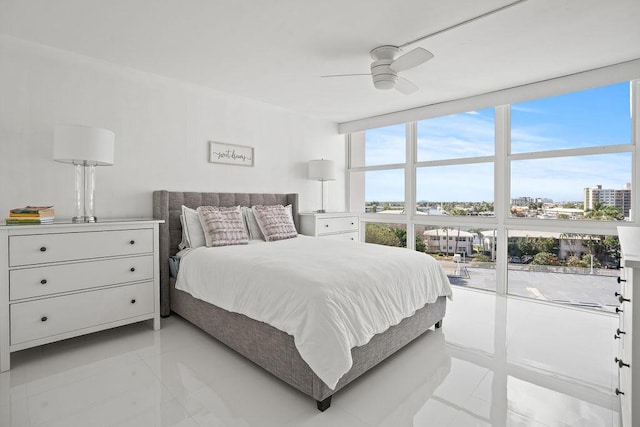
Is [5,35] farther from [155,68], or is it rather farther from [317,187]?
[317,187]

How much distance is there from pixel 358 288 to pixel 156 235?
1.94m

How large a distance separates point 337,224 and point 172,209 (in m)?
2.18

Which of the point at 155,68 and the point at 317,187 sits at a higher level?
the point at 155,68

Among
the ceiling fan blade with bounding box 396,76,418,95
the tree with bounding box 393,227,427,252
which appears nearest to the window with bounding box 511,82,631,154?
the tree with bounding box 393,227,427,252

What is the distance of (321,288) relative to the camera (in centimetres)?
187

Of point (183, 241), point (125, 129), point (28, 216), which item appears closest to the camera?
point (28, 216)

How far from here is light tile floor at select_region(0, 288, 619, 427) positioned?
173 cm

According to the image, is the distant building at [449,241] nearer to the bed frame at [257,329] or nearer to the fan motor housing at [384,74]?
the bed frame at [257,329]

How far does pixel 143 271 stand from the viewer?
2842 millimetres

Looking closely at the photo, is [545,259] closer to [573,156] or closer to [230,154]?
[573,156]

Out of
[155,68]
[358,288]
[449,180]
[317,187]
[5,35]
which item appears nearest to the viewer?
[358,288]

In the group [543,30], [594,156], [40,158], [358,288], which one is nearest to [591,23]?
[543,30]

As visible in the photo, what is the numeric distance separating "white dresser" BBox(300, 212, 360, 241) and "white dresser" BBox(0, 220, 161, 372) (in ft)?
6.53

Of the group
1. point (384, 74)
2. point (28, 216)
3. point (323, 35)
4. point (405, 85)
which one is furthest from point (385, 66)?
point (28, 216)
